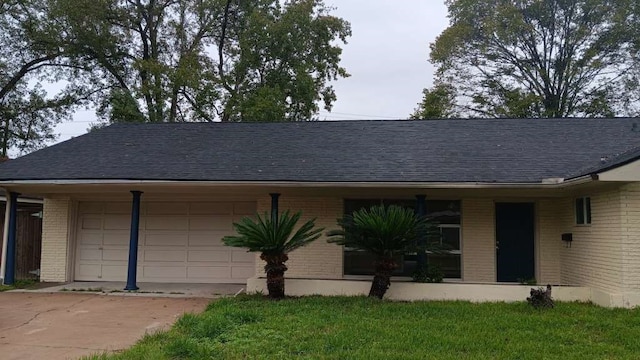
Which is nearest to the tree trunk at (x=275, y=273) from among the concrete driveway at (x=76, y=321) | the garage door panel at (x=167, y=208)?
the concrete driveway at (x=76, y=321)

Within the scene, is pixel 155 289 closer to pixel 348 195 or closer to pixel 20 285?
pixel 20 285

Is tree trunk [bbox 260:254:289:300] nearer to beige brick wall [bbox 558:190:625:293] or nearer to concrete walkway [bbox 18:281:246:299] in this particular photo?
concrete walkway [bbox 18:281:246:299]

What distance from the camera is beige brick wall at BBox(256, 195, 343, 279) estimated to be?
39.6ft

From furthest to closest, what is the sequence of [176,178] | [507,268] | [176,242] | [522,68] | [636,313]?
[522,68]
[176,242]
[507,268]
[176,178]
[636,313]

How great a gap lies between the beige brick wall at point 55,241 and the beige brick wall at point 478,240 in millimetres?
9644

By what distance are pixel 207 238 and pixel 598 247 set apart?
857 cm

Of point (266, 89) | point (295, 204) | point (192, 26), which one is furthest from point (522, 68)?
point (295, 204)

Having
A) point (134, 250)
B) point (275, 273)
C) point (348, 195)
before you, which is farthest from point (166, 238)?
point (348, 195)

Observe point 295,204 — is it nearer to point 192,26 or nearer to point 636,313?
point 636,313

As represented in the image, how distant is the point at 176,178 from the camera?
11.1m

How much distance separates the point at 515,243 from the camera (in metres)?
11.9

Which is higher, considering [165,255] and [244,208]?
[244,208]

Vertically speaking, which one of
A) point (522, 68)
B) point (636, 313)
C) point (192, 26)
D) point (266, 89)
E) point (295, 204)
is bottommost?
point (636, 313)

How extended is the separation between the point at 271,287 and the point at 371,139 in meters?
5.24
